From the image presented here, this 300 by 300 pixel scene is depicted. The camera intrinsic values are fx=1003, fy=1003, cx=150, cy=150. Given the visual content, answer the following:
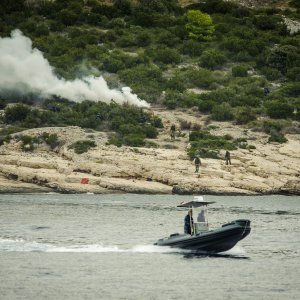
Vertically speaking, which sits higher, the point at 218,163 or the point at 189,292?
the point at 218,163

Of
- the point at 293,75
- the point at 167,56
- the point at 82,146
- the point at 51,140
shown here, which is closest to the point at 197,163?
the point at 82,146

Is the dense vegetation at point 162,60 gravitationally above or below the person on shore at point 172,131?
above

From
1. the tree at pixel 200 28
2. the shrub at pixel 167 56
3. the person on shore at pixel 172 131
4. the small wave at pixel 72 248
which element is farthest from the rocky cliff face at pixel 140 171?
the tree at pixel 200 28

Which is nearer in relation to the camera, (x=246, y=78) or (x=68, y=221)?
(x=68, y=221)

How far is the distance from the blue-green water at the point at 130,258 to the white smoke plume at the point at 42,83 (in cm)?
4991

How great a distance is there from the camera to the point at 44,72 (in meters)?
131

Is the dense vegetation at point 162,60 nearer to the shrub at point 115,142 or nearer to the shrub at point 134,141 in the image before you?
the shrub at point 134,141

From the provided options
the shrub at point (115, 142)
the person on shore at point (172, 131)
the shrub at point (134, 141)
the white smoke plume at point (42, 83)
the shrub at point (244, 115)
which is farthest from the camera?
the white smoke plume at point (42, 83)

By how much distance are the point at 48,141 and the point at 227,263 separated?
202 ft

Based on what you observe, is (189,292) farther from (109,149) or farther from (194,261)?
(109,149)

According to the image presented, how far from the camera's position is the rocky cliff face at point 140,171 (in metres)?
96.2

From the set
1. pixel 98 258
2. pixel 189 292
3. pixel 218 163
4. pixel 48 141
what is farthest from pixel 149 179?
pixel 189 292

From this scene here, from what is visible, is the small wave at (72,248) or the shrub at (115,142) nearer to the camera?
the small wave at (72,248)

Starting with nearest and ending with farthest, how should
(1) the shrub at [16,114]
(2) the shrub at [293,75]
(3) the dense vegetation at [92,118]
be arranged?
(3) the dense vegetation at [92,118] → (1) the shrub at [16,114] → (2) the shrub at [293,75]
